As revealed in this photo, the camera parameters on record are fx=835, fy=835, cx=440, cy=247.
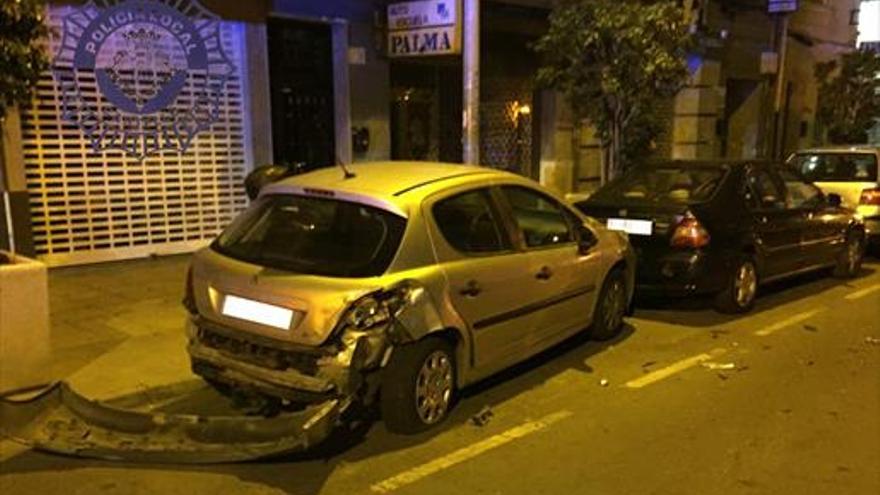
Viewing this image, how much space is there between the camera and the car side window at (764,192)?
825 centimetres

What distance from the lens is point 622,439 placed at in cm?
496

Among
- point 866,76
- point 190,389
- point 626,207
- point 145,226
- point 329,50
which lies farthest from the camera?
point 866,76

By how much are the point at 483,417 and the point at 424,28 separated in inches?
275

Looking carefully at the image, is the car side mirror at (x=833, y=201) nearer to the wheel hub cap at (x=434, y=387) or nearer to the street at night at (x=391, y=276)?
the street at night at (x=391, y=276)

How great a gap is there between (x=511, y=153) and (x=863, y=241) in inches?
266

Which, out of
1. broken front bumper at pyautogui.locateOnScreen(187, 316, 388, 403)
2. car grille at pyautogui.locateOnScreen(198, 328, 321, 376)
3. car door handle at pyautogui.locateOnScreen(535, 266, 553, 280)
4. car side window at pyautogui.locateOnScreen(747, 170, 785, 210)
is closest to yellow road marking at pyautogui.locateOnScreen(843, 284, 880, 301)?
car side window at pyautogui.locateOnScreen(747, 170, 785, 210)

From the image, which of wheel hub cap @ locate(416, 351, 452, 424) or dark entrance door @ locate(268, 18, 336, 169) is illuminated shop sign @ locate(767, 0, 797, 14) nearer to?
dark entrance door @ locate(268, 18, 336, 169)

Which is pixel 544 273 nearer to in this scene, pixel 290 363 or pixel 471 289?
pixel 471 289

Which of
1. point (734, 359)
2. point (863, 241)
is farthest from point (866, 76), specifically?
point (734, 359)

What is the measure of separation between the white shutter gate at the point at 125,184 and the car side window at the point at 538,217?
5701 millimetres

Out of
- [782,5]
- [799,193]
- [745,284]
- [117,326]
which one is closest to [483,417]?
[117,326]

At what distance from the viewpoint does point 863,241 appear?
1038 cm

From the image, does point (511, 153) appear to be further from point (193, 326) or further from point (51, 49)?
point (193, 326)

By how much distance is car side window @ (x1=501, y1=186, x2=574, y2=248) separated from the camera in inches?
231
